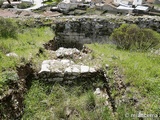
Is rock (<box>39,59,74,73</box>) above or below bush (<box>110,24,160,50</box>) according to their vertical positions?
above

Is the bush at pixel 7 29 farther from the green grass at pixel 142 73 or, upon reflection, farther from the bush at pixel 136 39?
the bush at pixel 136 39

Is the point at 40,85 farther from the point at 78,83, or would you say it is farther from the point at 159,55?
the point at 159,55

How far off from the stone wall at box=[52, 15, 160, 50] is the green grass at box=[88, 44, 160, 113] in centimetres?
331

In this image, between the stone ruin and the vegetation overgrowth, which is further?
the stone ruin

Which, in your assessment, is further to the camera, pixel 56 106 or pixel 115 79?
pixel 115 79

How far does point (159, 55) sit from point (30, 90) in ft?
11.7

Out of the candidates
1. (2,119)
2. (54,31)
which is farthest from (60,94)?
(54,31)

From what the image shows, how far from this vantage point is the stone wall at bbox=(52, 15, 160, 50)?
29.9 ft

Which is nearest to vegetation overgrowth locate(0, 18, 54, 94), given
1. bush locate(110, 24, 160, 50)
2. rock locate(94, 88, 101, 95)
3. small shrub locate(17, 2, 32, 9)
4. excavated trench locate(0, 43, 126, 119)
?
excavated trench locate(0, 43, 126, 119)

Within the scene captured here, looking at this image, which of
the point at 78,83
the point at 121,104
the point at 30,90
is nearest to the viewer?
the point at 121,104

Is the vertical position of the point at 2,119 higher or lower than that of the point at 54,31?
higher

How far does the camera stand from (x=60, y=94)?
4.51 metres

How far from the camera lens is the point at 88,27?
9242 mm

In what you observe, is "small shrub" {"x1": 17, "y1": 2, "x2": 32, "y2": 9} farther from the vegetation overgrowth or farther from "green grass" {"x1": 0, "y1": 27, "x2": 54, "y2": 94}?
"green grass" {"x1": 0, "y1": 27, "x2": 54, "y2": 94}
